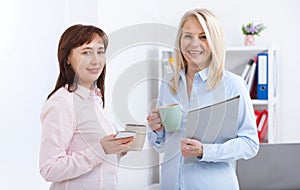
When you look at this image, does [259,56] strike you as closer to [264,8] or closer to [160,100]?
[264,8]

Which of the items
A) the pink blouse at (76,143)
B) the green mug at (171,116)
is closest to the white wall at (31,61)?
the green mug at (171,116)

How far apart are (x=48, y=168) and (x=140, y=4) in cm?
191

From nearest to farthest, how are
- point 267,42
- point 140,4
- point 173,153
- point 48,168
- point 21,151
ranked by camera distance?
point 48,168
point 173,153
point 21,151
point 140,4
point 267,42

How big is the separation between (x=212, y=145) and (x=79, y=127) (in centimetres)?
49

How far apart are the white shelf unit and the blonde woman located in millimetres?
1433

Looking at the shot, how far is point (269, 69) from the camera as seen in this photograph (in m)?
2.99

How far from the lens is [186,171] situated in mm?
1632

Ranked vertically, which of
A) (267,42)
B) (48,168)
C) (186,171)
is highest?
(267,42)

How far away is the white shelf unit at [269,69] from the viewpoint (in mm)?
3002

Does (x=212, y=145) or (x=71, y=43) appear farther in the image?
(x=212, y=145)

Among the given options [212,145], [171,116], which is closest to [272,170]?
[212,145]

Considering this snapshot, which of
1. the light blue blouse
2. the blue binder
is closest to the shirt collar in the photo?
the light blue blouse

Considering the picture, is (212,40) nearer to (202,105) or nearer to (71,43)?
(202,105)

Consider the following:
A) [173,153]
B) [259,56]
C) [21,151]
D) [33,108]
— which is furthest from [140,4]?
[173,153]
